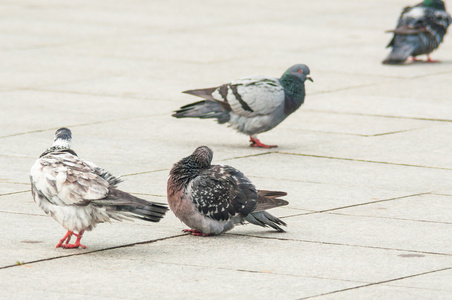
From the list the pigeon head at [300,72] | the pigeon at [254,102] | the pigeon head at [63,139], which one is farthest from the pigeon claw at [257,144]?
the pigeon head at [63,139]

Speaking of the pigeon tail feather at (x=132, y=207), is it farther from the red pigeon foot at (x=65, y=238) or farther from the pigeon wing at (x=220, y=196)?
the pigeon wing at (x=220, y=196)

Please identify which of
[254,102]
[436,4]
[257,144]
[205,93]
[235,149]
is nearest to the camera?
[254,102]

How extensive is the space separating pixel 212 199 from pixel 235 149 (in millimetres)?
3709

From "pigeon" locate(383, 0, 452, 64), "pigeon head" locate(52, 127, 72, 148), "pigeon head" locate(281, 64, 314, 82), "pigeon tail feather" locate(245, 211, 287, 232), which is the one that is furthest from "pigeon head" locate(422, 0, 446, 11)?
"pigeon head" locate(52, 127, 72, 148)

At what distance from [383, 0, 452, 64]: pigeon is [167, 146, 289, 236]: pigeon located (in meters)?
9.56

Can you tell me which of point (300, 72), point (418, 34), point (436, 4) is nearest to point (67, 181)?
point (300, 72)

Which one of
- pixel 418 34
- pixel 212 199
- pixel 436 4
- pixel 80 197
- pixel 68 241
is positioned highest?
pixel 436 4

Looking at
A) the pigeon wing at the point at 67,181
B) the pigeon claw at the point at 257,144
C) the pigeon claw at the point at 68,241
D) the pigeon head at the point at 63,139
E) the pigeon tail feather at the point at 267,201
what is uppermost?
the pigeon head at the point at 63,139

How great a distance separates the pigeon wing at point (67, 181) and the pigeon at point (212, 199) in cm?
76

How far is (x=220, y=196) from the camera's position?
781cm

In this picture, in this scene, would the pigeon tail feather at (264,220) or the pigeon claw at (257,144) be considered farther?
the pigeon claw at (257,144)

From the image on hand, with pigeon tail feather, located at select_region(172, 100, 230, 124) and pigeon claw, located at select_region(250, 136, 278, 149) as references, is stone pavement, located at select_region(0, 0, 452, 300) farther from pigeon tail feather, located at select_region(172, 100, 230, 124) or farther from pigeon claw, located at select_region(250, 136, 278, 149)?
pigeon tail feather, located at select_region(172, 100, 230, 124)

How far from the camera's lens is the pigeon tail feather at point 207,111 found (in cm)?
1160

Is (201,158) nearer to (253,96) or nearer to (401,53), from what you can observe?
(253,96)
